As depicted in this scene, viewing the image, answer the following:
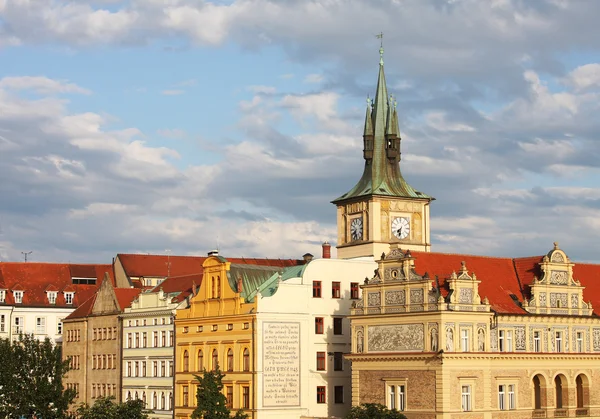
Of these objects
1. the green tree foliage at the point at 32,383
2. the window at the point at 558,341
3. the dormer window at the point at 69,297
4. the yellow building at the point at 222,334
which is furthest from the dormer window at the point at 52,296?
the window at the point at 558,341

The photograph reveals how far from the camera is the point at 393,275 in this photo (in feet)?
287

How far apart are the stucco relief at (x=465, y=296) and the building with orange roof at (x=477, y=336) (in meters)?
0.06

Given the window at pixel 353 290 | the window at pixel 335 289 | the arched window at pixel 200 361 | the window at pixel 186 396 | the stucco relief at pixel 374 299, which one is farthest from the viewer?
the window at pixel 186 396

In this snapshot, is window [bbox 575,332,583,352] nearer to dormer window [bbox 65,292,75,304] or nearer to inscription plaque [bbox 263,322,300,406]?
inscription plaque [bbox 263,322,300,406]

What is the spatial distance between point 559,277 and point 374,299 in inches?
530

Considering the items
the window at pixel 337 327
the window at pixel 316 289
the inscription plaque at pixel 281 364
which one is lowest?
the inscription plaque at pixel 281 364

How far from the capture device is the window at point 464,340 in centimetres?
8444

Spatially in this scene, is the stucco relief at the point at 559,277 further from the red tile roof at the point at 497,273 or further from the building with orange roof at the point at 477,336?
the red tile roof at the point at 497,273

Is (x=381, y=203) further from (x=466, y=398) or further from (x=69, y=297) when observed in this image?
(x=69, y=297)

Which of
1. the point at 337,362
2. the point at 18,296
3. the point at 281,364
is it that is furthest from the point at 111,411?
the point at 18,296

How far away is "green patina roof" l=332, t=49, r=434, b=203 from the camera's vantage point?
4277 inches

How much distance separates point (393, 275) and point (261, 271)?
54.8 feet

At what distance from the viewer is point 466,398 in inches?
3317

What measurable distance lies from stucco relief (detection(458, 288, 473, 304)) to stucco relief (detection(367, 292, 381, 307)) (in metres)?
6.19
